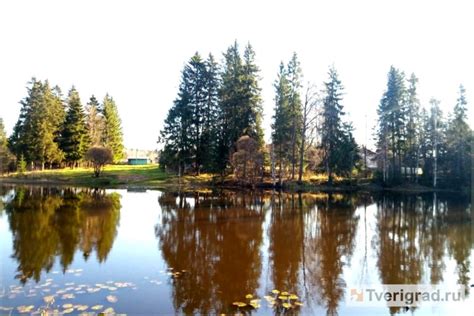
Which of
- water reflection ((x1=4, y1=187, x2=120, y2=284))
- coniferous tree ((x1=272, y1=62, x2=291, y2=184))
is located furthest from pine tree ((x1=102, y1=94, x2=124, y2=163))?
water reflection ((x1=4, y1=187, x2=120, y2=284))

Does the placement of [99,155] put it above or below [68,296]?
above

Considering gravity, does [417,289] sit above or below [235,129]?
below

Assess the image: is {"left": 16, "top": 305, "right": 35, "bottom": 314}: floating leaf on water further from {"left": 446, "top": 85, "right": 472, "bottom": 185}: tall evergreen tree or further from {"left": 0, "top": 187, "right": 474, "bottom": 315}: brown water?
{"left": 446, "top": 85, "right": 472, "bottom": 185}: tall evergreen tree

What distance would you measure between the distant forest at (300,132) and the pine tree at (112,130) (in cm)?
2219

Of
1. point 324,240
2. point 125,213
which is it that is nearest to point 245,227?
point 324,240

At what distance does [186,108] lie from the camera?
42.9 m

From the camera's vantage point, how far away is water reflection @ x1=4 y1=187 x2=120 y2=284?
10.5m

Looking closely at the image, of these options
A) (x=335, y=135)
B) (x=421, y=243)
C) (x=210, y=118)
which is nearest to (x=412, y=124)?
(x=335, y=135)

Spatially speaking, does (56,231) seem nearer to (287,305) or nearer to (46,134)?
(287,305)

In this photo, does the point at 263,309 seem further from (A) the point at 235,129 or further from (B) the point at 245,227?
(A) the point at 235,129

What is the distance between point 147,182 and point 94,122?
24664 mm

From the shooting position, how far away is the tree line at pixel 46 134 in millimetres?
48219

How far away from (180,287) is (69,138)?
47.9 metres

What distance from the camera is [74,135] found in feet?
167
